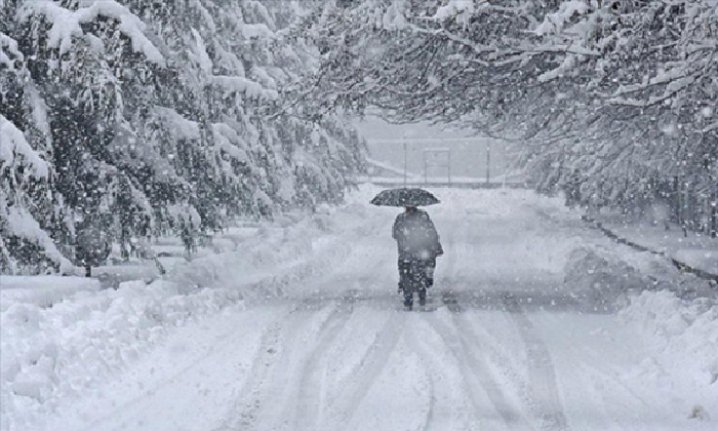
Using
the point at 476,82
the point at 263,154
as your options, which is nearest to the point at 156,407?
the point at 476,82

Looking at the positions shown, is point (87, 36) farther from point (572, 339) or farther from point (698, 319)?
point (698, 319)

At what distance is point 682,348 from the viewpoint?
10766 millimetres

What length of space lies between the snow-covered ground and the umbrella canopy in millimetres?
1658

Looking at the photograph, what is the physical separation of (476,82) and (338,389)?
6.35 m

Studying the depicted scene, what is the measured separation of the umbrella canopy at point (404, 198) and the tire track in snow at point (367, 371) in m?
2.30

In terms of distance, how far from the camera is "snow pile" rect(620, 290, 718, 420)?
30.0 ft

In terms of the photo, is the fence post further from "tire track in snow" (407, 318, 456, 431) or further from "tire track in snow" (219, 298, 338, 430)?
"tire track in snow" (407, 318, 456, 431)

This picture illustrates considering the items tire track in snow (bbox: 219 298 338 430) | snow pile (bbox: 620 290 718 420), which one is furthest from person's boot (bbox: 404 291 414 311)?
snow pile (bbox: 620 290 718 420)

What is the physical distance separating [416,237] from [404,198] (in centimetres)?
67

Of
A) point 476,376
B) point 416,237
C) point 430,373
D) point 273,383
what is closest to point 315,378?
point 273,383

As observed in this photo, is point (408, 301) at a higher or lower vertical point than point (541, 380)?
lower

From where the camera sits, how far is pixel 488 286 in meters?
18.4

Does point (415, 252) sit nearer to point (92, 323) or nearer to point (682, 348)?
point (682, 348)

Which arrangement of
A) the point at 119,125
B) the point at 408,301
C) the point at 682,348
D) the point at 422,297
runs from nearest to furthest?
the point at 682,348 → the point at 408,301 → the point at 422,297 → the point at 119,125
